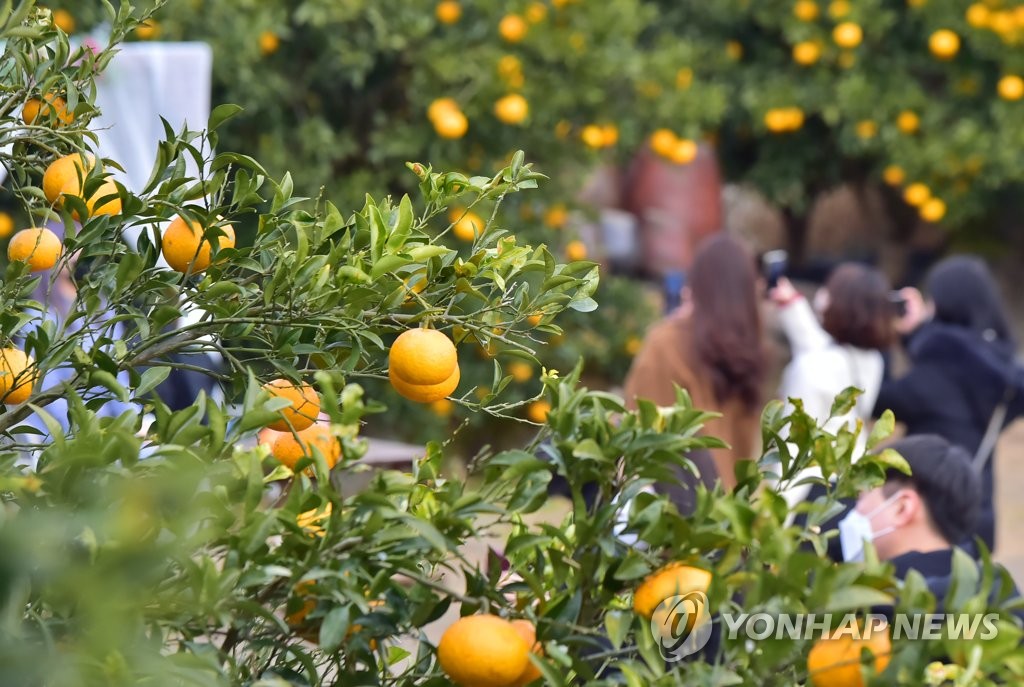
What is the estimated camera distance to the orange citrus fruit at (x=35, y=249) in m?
1.27

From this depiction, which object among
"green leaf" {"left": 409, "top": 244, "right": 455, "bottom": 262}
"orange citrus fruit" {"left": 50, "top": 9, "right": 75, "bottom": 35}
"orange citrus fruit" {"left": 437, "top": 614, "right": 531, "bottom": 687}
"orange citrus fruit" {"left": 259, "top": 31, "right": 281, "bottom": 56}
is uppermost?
"green leaf" {"left": 409, "top": 244, "right": 455, "bottom": 262}

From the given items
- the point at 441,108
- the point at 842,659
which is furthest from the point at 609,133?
the point at 842,659

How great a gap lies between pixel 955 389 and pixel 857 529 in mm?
1581

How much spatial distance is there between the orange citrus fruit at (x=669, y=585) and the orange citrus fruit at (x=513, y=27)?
14.3 ft

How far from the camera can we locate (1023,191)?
26.8 ft

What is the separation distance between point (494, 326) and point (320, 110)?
447 centimetres

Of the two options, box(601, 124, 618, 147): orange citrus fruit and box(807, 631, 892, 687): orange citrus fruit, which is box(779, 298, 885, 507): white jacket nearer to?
box(601, 124, 618, 147): orange citrus fruit

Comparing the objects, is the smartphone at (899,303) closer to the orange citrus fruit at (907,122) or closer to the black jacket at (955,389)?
the black jacket at (955,389)

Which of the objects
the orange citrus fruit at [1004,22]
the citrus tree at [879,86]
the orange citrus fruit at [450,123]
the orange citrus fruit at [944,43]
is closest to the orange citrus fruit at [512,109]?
the orange citrus fruit at [450,123]

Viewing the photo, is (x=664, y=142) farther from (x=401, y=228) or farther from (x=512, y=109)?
(x=401, y=228)

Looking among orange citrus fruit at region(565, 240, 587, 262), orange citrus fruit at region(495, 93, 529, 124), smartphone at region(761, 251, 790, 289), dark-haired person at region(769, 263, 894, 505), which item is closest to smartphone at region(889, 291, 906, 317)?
dark-haired person at region(769, 263, 894, 505)

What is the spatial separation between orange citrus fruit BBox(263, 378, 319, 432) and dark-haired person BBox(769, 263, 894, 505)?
3.01 meters

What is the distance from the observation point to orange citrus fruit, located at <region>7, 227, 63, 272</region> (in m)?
1.27

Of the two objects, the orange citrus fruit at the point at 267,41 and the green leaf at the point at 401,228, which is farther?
the orange citrus fruit at the point at 267,41
